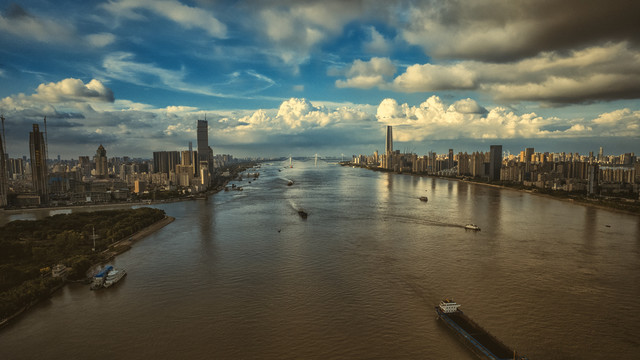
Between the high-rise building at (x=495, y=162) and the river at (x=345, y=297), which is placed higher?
the high-rise building at (x=495, y=162)

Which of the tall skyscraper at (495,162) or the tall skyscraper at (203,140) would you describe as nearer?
the tall skyscraper at (495,162)

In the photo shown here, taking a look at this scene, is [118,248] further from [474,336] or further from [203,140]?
[203,140]

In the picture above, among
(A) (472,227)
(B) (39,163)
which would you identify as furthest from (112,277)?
(B) (39,163)

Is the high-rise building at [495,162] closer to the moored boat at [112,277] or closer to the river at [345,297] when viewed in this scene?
the river at [345,297]

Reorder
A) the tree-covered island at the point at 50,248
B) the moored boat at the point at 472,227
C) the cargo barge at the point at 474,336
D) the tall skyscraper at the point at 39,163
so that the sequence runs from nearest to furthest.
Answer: the cargo barge at the point at 474,336 → the tree-covered island at the point at 50,248 → the moored boat at the point at 472,227 → the tall skyscraper at the point at 39,163

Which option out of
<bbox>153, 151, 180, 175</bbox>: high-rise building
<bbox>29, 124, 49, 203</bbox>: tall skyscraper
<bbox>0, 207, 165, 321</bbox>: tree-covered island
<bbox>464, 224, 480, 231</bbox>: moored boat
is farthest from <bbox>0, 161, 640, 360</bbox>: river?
<bbox>153, 151, 180, 175</bbox>: high-rise building

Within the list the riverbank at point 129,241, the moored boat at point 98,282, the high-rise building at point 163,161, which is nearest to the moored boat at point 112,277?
the moored boat at point 98,282

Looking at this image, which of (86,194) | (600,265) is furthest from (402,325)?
(86,194)

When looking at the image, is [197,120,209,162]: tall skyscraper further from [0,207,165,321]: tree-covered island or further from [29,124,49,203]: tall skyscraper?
[0,207,165,321]: tree-covered island
